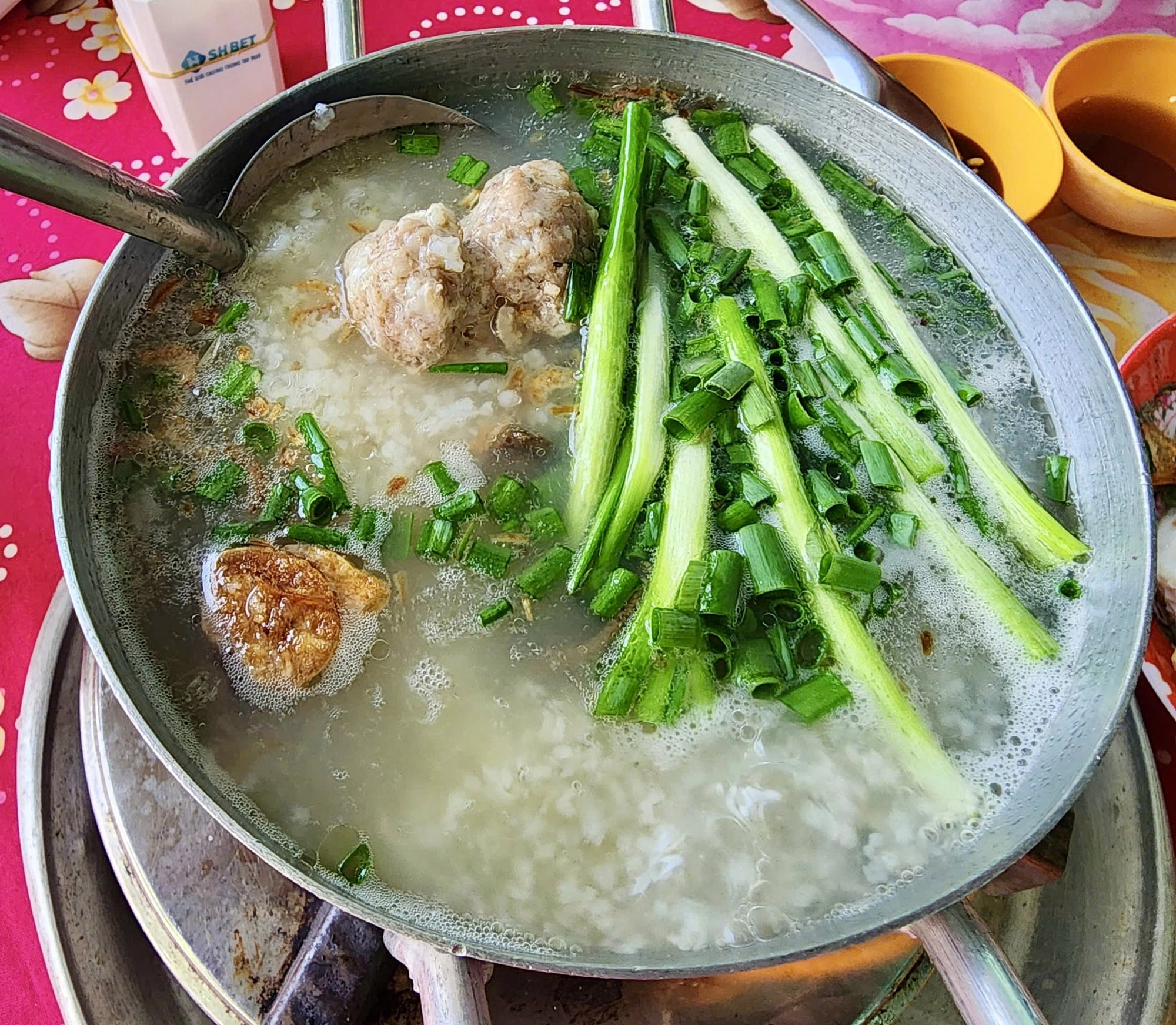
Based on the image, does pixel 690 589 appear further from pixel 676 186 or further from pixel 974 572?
pixel 676 186

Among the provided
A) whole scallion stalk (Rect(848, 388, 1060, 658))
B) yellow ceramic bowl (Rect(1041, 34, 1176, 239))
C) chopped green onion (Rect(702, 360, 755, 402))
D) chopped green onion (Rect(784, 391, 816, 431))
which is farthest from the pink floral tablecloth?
chopped green onion (Rect(702, 360, 755, 402))

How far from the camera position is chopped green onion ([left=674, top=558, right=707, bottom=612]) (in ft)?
4.22

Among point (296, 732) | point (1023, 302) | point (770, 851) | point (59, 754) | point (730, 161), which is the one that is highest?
point (730, 161)

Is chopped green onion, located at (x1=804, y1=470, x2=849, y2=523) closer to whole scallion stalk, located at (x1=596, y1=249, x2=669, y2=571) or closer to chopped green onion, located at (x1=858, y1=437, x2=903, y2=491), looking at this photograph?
chopped green onion, located at (x1=858, y1=437, x2=903, y2=491)

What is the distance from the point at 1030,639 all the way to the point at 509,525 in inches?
31.4

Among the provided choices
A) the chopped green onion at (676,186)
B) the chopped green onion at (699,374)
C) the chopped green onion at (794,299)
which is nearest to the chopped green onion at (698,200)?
the chopped green onion at (676,186)

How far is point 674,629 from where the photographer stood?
1.26 m

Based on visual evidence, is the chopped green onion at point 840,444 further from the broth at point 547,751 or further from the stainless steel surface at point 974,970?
the stainless steel surface at point 974,970

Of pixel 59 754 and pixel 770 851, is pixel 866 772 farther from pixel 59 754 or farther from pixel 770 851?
pixel 59 754

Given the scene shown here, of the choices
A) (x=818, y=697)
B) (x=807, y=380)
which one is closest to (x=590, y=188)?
(x=807, y=380)

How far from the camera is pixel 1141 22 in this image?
2.45 meters

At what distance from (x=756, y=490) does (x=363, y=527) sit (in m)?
0.61

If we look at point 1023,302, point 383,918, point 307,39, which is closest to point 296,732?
point 383,918

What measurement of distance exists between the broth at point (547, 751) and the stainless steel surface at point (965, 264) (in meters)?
0.05
